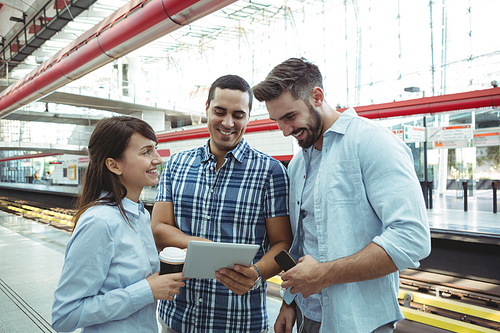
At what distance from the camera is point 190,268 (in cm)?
146

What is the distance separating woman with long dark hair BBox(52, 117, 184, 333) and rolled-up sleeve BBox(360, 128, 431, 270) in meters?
0.90

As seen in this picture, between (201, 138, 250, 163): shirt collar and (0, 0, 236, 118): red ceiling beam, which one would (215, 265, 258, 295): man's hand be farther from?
(0, 0, 236, 118): red ceiling beam

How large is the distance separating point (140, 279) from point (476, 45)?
18115 millimetres

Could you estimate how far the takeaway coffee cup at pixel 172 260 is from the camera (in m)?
1.51

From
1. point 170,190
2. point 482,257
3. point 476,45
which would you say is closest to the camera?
point 170,190

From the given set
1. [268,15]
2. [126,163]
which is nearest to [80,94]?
[268,15]

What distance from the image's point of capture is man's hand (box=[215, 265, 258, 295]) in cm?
154

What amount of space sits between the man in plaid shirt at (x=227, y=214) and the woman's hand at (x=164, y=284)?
0.27 meters

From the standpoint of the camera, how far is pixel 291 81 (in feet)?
5.49

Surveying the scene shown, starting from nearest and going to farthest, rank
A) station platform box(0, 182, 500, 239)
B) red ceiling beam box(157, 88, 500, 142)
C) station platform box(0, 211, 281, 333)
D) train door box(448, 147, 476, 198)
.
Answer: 1. station platform box(0, 211, 281, 333)
2. station platform box(0, 182, 500, 239)
3. red ceiling beam box(157, 88, 500, 142)
4. train door box(448, 147, 476, 198)

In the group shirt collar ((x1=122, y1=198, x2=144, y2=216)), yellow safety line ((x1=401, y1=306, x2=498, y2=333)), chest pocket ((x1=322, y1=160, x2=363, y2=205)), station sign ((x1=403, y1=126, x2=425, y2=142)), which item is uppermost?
station sign ((x1=403, y1=126, x2=425, y2=142))

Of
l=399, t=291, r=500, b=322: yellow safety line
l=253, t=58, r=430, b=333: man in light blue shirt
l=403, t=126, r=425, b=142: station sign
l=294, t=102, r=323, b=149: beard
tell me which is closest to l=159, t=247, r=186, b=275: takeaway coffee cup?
l=253, t=58, r=430, b=333: man in light blue shirt

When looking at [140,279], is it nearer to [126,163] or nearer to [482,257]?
[126,163]

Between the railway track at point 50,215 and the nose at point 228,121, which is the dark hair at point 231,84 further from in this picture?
the railway track at point 50,215
